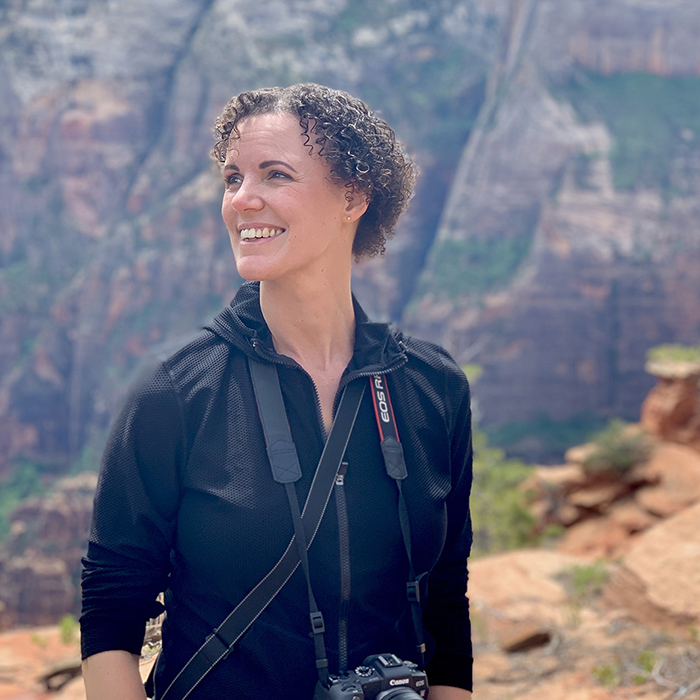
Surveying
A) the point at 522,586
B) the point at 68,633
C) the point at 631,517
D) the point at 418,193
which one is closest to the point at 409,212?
the point at 418,193

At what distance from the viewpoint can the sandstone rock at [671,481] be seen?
1595 centimetres

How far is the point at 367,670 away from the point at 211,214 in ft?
183

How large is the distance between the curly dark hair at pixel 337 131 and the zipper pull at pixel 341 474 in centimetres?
68

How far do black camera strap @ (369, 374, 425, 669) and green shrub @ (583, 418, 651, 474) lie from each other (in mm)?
17655

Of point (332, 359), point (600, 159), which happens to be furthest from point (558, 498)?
point (600, 159)

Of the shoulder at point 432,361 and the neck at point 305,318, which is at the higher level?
the neck at point 305,318

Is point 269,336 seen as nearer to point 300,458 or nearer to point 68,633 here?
point 300,458

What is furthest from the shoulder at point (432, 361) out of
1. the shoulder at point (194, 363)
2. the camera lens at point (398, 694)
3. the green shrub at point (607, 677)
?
the green shrub at point (607, 677)

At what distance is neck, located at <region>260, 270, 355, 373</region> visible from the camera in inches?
74.0

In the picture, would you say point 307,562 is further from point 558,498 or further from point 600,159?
point 600,159

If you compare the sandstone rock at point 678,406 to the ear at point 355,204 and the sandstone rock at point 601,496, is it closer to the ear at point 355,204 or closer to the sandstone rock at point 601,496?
the sandstone rock at point 601,496

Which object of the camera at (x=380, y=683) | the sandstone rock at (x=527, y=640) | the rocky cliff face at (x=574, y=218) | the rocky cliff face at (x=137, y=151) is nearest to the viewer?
the camera at (x=380, y=683)

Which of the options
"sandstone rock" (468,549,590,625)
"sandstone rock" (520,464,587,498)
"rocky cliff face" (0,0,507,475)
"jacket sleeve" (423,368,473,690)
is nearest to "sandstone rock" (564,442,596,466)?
"sandstone rock" (520,464,587,498)

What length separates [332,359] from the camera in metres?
1.93
